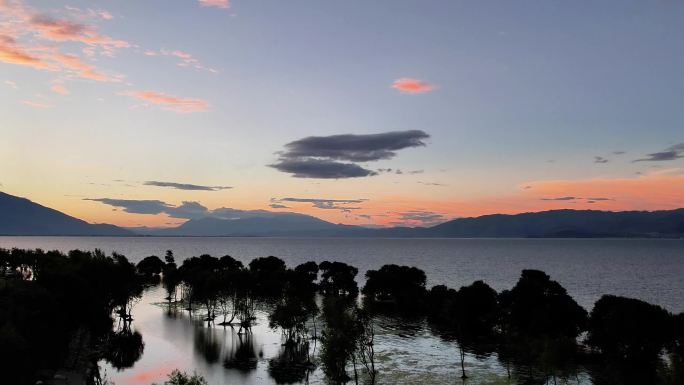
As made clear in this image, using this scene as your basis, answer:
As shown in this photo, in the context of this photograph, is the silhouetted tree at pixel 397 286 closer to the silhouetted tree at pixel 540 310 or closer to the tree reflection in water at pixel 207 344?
the silhouetted tree at pixel 540 310

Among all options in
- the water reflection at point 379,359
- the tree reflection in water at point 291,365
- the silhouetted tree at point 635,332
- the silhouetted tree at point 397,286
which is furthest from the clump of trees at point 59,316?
the silhouetted tree at point 397,286

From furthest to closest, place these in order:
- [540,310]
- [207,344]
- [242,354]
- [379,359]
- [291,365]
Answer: [207,344]
[540,310]
[242,354]
[379,359]
[291,365]

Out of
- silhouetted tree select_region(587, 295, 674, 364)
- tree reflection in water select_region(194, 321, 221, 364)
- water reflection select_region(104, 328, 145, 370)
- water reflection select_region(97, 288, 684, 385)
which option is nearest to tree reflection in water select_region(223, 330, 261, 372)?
water reflection select_region(97, 288, 684, 385)

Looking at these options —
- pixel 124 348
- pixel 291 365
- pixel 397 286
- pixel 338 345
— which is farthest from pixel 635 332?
pixel 397 286

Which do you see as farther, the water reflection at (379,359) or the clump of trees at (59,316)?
the water reflection at (379,359)

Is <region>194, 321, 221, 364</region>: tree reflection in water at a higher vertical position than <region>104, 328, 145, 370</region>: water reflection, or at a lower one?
lower

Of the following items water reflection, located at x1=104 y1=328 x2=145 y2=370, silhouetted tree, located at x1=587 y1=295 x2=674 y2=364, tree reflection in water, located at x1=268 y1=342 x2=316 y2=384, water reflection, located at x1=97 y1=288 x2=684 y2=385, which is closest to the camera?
water reflection, located at x1=97 y1=288 x2=684 y2=385

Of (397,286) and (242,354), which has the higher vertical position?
(397,286)

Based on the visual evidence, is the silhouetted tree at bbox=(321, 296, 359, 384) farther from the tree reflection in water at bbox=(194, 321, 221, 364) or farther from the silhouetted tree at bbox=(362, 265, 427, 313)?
the silhouetted tree at bbox=(362, 265, 427, 313)

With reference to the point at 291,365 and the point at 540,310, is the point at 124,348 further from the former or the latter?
the point at 540,310

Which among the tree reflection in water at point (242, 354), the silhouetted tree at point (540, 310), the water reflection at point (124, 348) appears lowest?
the tree reflection in water at point (242, 354)

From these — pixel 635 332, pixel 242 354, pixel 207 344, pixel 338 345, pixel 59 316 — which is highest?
pixel 59 316

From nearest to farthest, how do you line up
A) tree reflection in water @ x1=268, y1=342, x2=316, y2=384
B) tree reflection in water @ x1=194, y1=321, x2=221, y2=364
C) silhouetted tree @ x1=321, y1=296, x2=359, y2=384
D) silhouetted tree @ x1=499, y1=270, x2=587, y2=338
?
silhouetted tree @ x1=321, y1=296, x2=359, y2=384 < tree reflection in water @ x1=268, y1=342, x2=316, y2=384 < tree reflection in water @ x1=194, y1=321, x2=221, y2=364 < silhouetted tree @ x1=499, y1=270, x2=587, y2=338

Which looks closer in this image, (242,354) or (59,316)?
(59,316)
